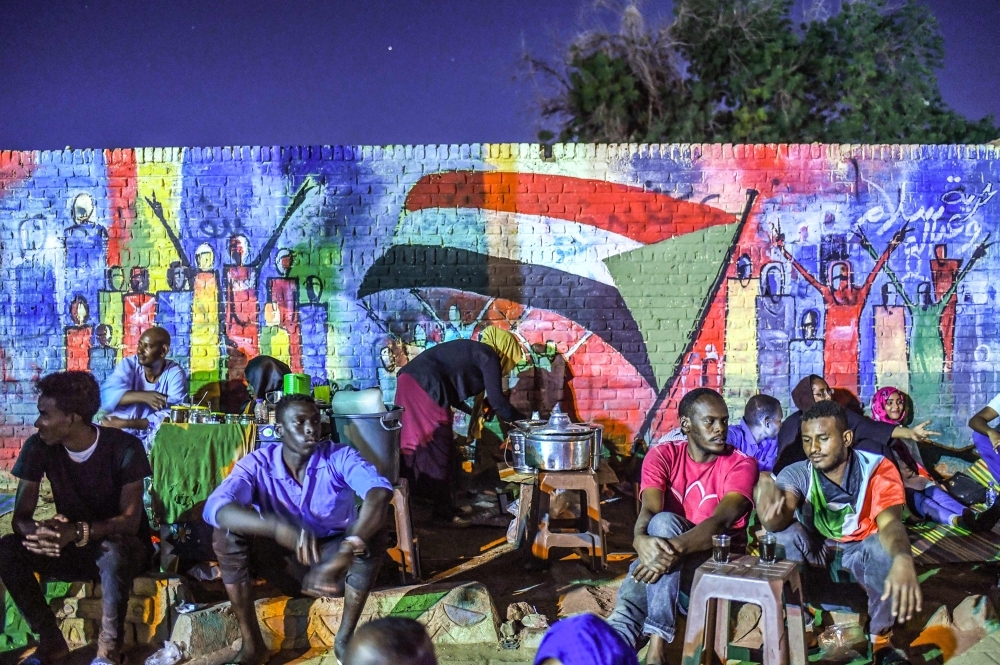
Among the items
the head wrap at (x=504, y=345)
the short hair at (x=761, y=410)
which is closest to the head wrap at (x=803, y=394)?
the short hair at (x=761, y=410)

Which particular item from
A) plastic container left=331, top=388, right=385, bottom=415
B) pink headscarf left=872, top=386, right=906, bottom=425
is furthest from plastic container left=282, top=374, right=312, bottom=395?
pink headscarf left=872, top=386, right=906, bottom=425

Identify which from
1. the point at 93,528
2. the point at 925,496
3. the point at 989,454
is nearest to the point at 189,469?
the point at 93,528

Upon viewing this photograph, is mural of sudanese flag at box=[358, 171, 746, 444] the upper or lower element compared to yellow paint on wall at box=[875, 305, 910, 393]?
upper

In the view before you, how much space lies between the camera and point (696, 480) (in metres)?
4.41

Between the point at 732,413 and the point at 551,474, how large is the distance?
2982 millimetres

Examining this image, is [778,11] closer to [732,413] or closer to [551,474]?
[732,413]

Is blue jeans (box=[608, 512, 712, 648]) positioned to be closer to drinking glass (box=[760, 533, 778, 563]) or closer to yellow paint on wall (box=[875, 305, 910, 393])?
drinking glass (box=[760, 533, 778, 563])

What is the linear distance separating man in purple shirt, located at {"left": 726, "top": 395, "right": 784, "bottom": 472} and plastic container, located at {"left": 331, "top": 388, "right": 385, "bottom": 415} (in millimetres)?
2398

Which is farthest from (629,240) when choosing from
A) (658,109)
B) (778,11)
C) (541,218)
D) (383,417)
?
(778,11)

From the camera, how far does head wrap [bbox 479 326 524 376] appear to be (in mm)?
7766

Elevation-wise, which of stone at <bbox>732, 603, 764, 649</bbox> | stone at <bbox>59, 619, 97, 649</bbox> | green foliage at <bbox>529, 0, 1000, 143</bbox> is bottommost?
stone at <bbox>59, 619, 97, 649</bbox>

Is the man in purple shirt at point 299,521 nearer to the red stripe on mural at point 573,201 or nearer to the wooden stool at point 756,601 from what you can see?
the wooden stool at point 756,601

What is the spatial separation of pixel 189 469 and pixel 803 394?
5.18 meters

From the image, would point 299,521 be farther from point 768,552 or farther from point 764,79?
point 764,79
